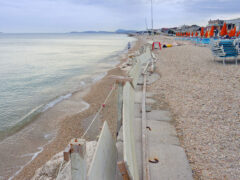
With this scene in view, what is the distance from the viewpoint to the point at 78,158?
140 cm

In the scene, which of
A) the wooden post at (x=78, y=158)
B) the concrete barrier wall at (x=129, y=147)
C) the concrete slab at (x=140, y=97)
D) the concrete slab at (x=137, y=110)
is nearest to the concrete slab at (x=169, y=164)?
the concrete barrier wall at (x=129, y=147)

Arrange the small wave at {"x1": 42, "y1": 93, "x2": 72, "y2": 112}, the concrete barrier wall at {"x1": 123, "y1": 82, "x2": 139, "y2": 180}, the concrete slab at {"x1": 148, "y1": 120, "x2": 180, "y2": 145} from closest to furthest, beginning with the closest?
the concrete barrier wall at {"x1": 123, "y1": 82, "x2": 139, "y2": 180}, the concrete slab at {"x1": 148, "y1": 120, "x2": 180, "y2": 145}, the small wave at {"x1": 42, "y1": 93, "x2": 72, "y2": 112}

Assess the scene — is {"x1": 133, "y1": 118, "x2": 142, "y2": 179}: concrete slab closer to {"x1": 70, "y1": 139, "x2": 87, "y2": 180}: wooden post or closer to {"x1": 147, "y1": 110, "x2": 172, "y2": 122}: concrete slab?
{"x1": 147, "y1": 110, "x2": 172, "y2": 122}: concrete slab

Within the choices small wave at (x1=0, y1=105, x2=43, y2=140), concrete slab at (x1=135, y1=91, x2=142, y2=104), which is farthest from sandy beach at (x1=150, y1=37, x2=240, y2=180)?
small wave at (x1=0, y1=105, x2=43, y2=140)

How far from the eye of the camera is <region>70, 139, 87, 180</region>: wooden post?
137 centimetres

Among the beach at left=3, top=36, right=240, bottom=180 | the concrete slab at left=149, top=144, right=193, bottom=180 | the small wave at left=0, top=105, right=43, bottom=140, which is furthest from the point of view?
the small wave at left=0, top=105, right=43, bottom=140

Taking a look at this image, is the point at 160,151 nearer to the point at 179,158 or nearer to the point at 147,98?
the point at 179,158

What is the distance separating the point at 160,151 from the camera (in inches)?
141

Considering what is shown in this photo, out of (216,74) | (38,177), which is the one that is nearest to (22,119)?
(38,177)

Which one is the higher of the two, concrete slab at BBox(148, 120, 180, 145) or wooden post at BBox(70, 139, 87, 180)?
wooden post at BBox(70, 139, 87, 180)

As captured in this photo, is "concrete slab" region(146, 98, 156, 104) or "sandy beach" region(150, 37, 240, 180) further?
"concrete slab" region(146, 98, 156, 104)

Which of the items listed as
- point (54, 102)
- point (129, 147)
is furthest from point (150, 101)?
point (54, 102)

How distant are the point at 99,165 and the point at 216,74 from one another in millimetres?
8502

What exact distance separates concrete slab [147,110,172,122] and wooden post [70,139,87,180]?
3765 mm
